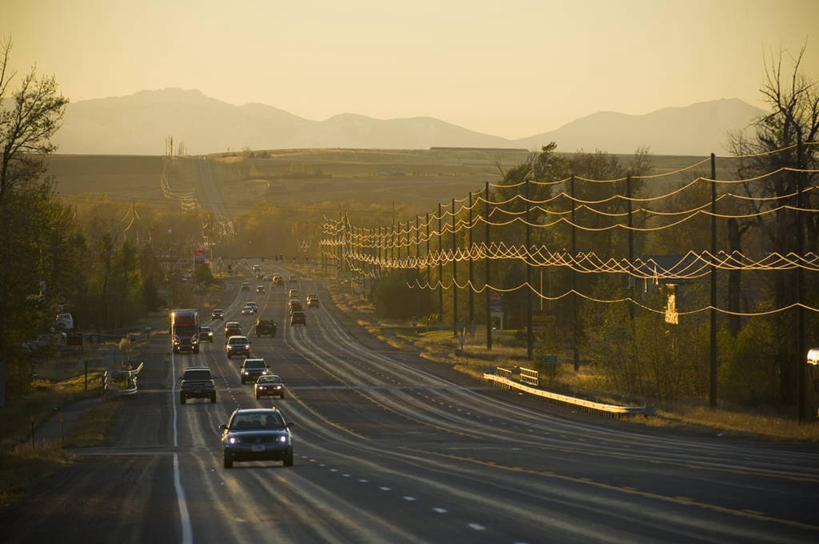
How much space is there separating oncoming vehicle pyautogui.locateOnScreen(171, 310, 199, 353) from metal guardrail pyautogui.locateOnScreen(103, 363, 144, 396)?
55.2 feet

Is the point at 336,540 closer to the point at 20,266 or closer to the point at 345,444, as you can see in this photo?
the point at 345,444

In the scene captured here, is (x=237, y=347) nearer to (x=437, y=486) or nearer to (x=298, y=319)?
(x=298, y=319)

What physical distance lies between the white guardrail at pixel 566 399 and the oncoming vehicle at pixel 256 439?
936 inches

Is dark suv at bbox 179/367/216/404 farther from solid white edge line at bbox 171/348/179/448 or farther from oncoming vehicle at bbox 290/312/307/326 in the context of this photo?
oncoming vehicle at bbox 290/312/307/326

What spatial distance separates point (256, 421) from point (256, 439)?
547mm

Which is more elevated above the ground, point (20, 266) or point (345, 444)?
point (20, 266)

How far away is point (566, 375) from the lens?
80.2 metres

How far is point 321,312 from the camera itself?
155750 mm

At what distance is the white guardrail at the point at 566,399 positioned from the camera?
171 feet

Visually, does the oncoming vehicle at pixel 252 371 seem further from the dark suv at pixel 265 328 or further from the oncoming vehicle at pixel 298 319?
the oncoming vehicle at pixel 298 319

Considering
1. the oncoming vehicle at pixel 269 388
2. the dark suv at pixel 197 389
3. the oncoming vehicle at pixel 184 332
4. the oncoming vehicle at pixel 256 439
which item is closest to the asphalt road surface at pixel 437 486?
the oncoming vehicle at pixel 256 439

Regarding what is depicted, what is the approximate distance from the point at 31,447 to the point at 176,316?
65.1 metres

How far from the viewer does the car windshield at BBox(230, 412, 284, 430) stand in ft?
105

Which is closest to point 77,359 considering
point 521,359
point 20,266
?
point 521,359
